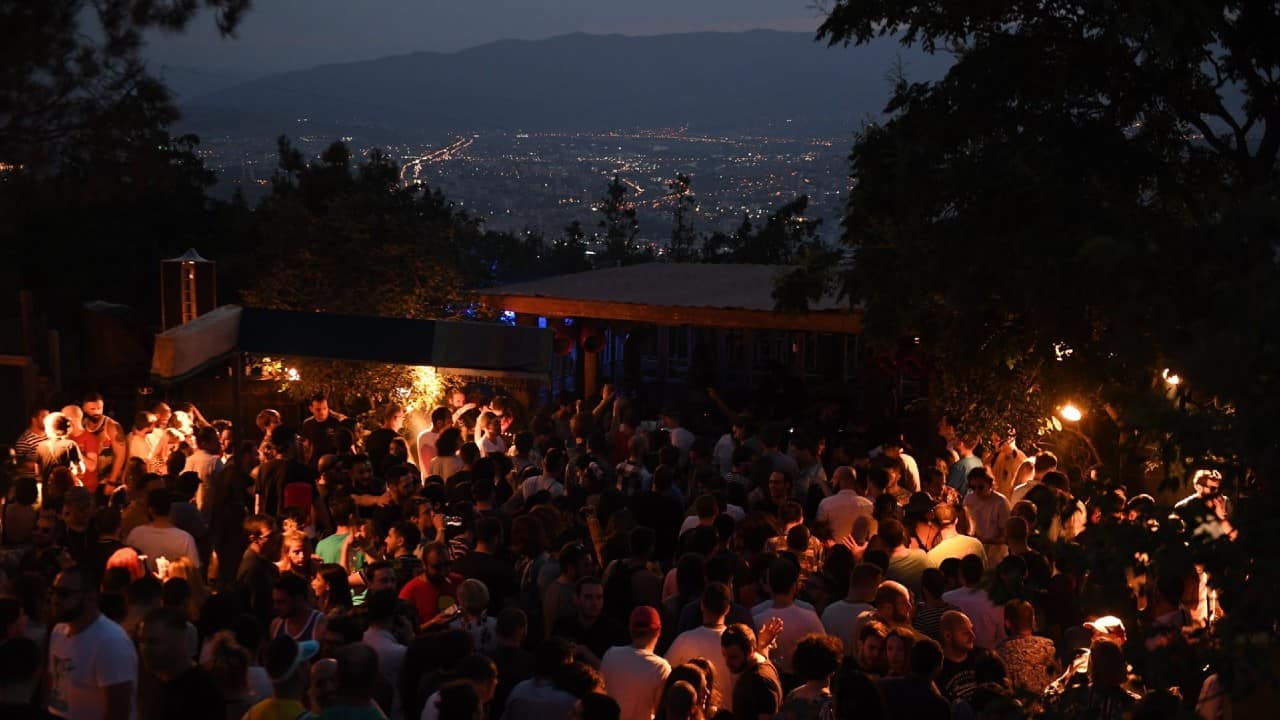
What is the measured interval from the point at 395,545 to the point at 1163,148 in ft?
27.2

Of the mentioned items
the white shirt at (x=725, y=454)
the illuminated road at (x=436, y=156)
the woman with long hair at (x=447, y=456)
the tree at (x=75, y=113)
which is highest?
the tree at (x=75, y=113)

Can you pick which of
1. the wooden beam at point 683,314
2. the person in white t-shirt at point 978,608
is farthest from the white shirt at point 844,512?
the wooden beam at point 683,314

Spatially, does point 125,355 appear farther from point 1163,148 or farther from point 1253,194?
point 1253,194

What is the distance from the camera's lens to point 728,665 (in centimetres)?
629

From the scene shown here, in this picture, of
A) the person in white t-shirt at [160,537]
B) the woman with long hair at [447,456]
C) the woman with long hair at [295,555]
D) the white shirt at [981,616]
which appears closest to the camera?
the white shirt at [981,616]

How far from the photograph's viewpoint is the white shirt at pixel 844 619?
7289 millimetres

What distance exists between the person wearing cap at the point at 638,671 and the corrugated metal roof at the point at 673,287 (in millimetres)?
12279

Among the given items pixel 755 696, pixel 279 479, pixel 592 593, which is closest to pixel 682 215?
pixel 279 479

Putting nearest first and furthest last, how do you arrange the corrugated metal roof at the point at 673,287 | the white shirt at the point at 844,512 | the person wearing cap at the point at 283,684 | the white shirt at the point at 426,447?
the person wearing cap at the point at 283,684 → the white shirt at the point at 844,512 → the white shirt at the point at 426,447 → the corrugated metal roof at the point at 673,287

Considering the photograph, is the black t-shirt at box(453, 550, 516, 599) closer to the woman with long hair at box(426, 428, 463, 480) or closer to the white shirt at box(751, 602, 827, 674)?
the white shirt at box(751, 602, 827, 674)

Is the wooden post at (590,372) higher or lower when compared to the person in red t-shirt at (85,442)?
lower

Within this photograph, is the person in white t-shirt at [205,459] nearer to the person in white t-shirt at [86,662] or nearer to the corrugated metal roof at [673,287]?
the person in white t-shirt at [86,662]

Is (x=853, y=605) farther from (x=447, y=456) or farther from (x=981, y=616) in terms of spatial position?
(x=447, y=456)

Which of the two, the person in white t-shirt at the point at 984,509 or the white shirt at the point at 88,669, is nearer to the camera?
the white shirt at the point at 88,669
